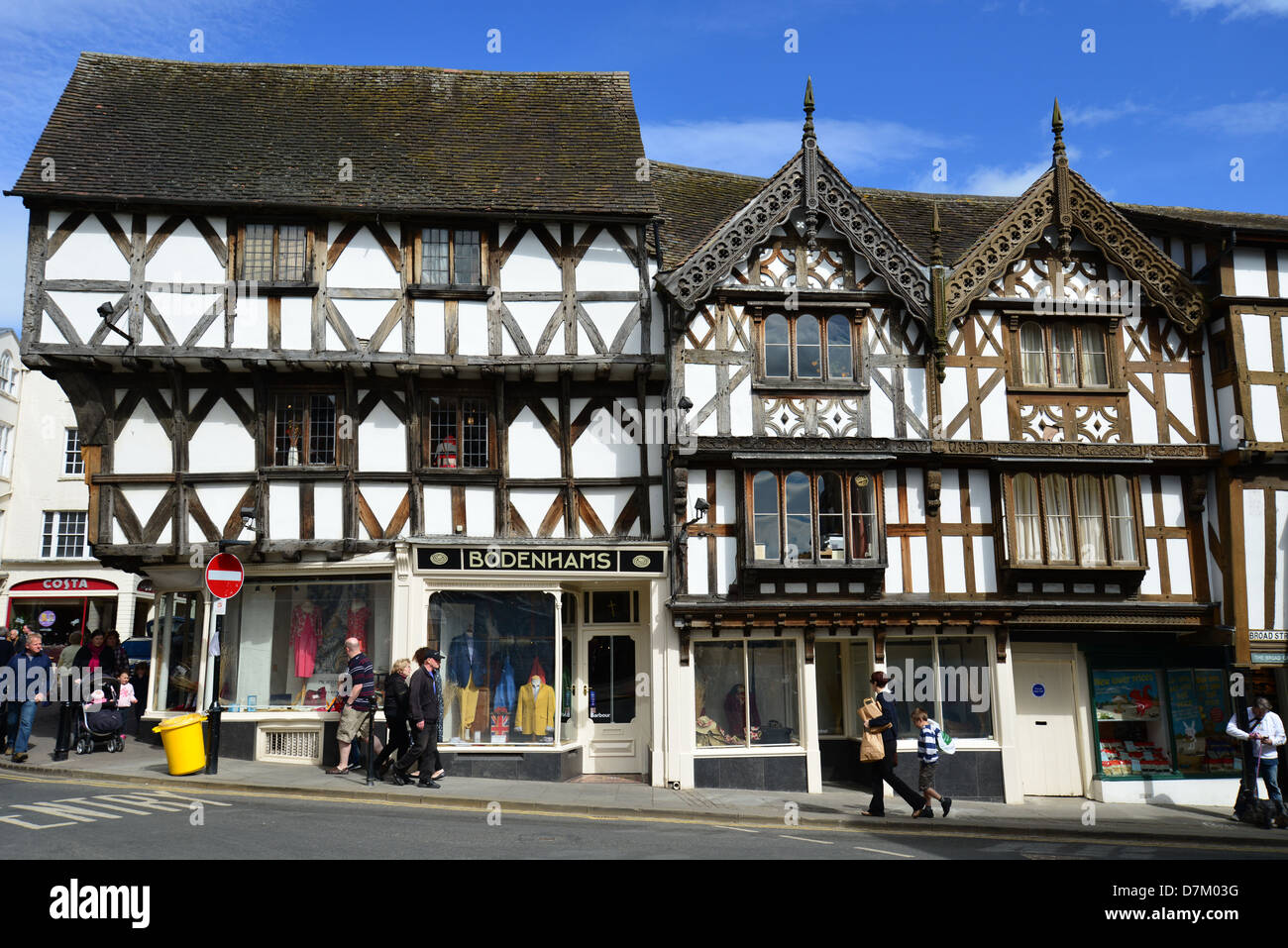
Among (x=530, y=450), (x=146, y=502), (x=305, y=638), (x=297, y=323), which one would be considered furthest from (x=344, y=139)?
(x=305, y=638)

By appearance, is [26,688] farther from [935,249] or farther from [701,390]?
[935,249]

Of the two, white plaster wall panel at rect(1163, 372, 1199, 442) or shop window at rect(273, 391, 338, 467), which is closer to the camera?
shop window at rect(273, 391, 338, 467)

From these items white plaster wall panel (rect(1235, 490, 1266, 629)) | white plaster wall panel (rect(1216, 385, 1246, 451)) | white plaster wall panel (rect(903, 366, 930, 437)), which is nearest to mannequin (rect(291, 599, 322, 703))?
white plaster wall panel (rect(903, 366, 930, 437))

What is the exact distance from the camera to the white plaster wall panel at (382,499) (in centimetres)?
1784

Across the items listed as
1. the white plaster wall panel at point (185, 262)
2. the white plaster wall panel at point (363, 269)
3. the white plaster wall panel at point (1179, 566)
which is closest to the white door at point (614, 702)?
the white plaster wall panel at point (363, 269)

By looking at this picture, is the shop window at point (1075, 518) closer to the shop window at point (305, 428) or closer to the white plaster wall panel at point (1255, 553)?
the white plaster wall panel at point (1255, 553)

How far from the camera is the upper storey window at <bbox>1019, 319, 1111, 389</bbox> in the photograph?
742 inches

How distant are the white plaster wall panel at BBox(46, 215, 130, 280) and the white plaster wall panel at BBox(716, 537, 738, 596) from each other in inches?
440

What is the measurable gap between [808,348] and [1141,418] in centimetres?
623

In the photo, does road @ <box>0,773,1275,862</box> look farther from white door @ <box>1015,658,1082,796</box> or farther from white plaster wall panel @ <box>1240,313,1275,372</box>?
white plaster wall panel @ <box>1240,313,1275,372</box>
